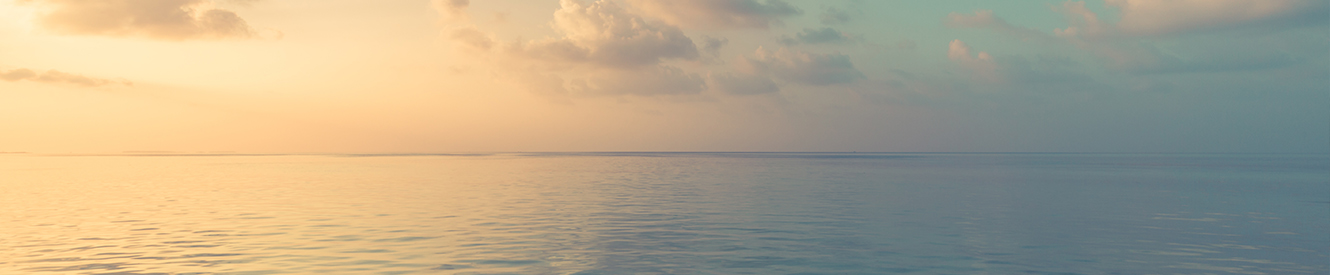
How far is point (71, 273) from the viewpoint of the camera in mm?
18125

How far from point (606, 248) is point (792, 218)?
1193 cm

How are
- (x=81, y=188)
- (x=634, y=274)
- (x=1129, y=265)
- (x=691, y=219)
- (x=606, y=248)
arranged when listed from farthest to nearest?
1. (x=81, y=188)
2. (x=691, y=219)
3. (x=606, y=248)
4. (x=1129, y=265)
5. (x=634, y=274)

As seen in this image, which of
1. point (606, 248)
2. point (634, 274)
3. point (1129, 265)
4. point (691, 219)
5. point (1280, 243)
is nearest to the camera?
point (634, 274)

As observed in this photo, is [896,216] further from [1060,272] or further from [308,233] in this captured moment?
[308,233]

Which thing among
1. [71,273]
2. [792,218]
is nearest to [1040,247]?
[792,218]

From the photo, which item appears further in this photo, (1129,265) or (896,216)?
(896,216)

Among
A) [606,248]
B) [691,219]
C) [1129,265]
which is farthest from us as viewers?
[691,219]

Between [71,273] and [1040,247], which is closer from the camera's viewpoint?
[71,273]

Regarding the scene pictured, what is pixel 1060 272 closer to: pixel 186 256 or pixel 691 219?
pixel 691 219

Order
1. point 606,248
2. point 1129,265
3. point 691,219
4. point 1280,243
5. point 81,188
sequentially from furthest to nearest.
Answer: point 81,188 < point 691,219 < point 1280,243 < point 606,248 < point 1129,265

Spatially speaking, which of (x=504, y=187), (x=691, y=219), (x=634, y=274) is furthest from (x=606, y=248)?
(x=504, y=187)

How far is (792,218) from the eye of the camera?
3203 cm

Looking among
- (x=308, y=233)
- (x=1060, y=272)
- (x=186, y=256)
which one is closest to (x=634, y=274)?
(x=1060, y=272)

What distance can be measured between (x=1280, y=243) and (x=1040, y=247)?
869 centimetres
